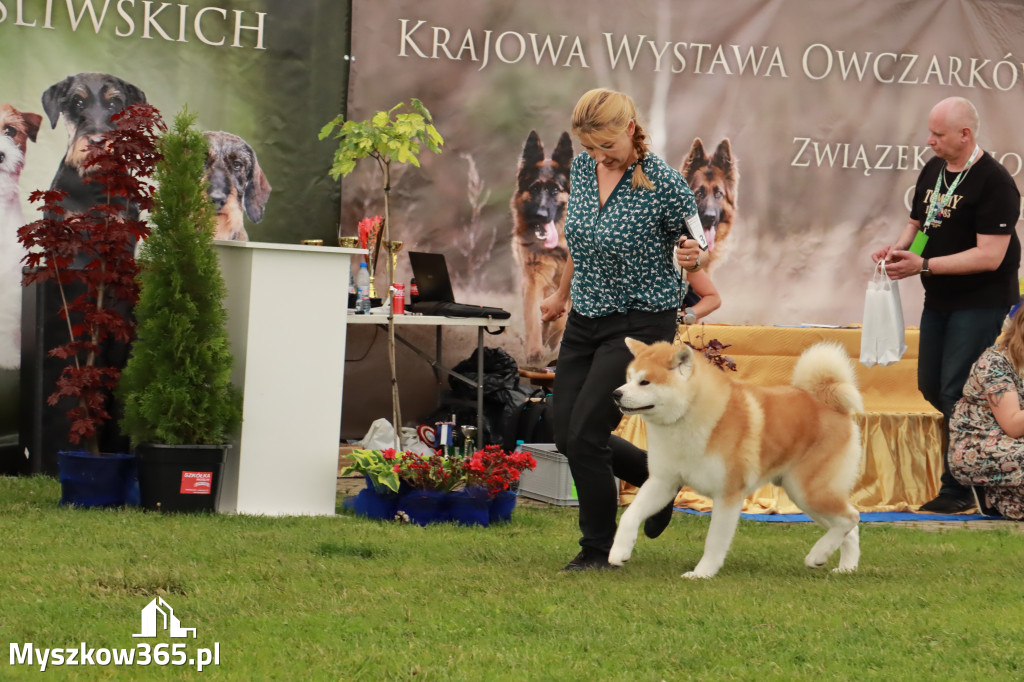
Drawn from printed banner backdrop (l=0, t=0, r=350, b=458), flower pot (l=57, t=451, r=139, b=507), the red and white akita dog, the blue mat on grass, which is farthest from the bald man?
flower pot (l=57, t=451, r=139, b=507)

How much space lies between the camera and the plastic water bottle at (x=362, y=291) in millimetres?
7984

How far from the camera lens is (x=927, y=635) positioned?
3965mm

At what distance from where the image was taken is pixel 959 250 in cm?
709

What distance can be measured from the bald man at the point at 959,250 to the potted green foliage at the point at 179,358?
3.54 meters

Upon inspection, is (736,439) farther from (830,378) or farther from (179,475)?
(179,475)

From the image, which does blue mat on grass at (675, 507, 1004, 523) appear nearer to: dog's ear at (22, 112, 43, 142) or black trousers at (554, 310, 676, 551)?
black trousers at (554, 310, 676, 551)

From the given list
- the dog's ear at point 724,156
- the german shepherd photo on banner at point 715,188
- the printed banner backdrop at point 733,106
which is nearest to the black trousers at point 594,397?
the printed banner backdrop at point 733,106

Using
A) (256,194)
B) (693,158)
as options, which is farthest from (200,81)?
(693,158)

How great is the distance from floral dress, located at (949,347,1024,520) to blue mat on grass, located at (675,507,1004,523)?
0.16 metres

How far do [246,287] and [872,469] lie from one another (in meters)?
3.79

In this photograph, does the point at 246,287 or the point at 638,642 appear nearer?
the point at 638,642

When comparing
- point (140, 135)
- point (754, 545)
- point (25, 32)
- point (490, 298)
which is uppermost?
point (25, 32)

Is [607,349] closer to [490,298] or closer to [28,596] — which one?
[28,596]

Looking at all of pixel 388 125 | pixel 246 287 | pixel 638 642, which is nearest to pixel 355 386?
pixel 388 125
